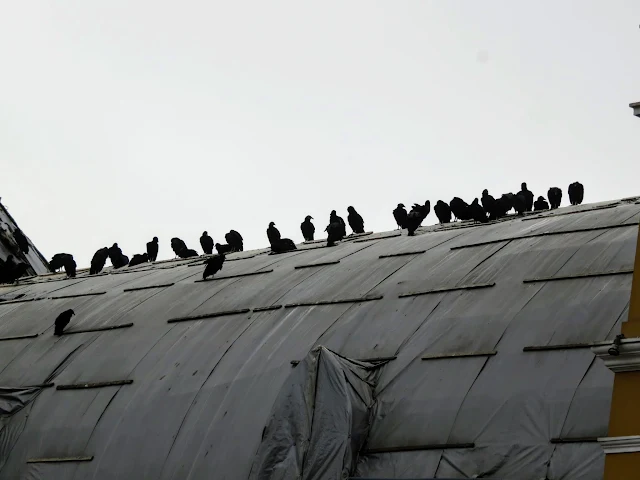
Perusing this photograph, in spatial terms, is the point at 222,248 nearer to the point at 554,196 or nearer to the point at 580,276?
the point at 554,196

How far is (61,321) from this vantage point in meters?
28.0

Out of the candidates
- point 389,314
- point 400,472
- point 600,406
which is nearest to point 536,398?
point 600,406

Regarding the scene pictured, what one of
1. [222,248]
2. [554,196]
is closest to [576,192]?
[554,196]

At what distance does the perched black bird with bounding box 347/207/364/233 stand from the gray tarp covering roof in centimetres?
1033

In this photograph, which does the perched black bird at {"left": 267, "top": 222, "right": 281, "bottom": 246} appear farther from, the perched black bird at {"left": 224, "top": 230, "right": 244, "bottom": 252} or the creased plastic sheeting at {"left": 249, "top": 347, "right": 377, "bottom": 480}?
the creased plastic sheeting at {"left": 249, "top": 347, "right": 377, "bottom": 480}

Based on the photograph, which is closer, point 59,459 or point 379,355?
point 379,355

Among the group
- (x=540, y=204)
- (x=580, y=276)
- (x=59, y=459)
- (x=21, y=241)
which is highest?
(x=21, y=241)

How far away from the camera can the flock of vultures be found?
32.8 metres

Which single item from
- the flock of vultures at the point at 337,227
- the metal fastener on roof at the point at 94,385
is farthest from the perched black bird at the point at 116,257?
the metal fastener on roof at the point at 94,385

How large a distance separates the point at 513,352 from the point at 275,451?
4.19 m

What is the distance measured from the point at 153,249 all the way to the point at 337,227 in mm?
10547

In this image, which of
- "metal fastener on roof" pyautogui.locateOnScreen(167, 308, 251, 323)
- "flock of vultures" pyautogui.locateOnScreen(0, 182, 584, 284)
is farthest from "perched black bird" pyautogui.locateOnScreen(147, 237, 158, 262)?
"metal fastener on roof" pyautogui.locateOnScreen(167, 308, 251, 323)

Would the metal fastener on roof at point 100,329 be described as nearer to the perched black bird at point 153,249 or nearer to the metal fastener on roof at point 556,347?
the metal fastener on roof at point 556,347

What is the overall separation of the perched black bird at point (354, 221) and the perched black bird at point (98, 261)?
27.4 ft
